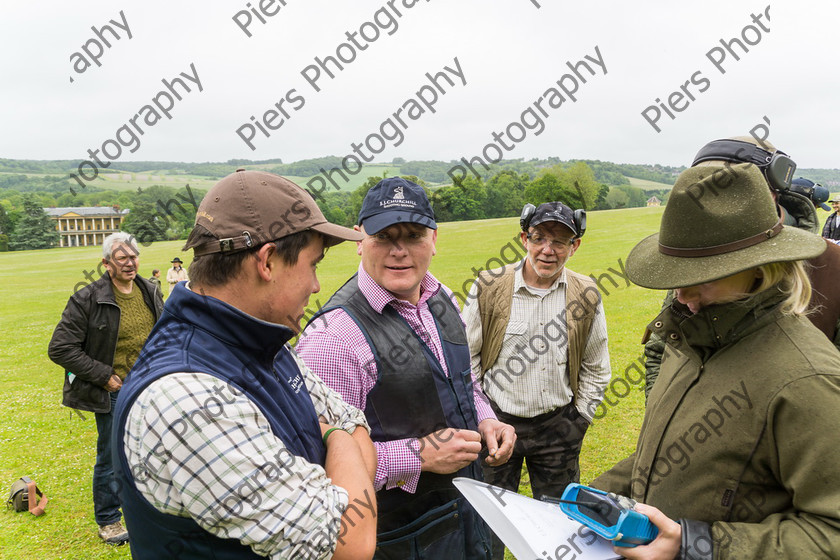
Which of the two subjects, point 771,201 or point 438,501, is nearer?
point 771,201

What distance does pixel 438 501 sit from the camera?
2.88m

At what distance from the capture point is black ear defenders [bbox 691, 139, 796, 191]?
263 cm

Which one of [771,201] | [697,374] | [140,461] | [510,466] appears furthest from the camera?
[510,466]

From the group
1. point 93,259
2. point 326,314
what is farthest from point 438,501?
point 93,259

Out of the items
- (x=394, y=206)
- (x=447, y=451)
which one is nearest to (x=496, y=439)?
(x=447, y=451)

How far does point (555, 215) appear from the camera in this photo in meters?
4.30

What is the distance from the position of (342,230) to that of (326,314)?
982 millimetres

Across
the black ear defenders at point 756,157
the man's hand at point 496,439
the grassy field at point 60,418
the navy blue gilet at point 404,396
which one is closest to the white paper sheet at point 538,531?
the navy blue gilet at point 404,396

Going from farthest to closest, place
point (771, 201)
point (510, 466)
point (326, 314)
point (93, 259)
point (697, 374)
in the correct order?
point (93, 259), point (510, 466), point (326, 314), point (697, 374), point (771, 201)

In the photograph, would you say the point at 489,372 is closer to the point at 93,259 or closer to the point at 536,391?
the point at 536,391

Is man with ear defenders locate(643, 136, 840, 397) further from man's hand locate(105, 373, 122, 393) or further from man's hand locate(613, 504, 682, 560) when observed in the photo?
man's hand locate(105, 373, 122, 393)

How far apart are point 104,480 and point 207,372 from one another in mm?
4993

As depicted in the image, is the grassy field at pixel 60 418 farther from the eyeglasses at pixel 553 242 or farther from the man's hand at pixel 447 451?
the man's hand at pixel 447 451

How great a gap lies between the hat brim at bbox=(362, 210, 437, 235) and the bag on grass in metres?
6.04
